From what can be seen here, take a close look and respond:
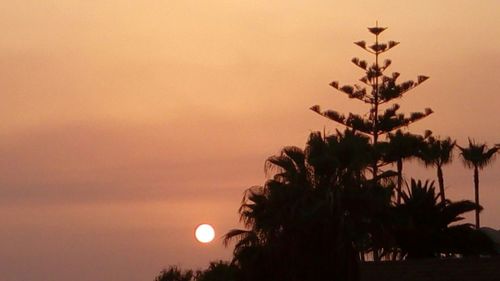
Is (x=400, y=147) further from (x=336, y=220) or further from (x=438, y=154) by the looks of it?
(x=336, y=220)

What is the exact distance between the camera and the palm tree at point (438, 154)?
58178mm

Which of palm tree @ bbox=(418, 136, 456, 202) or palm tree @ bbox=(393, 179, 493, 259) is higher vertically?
palm tree @ bbox=(418, 136, 456, 202)

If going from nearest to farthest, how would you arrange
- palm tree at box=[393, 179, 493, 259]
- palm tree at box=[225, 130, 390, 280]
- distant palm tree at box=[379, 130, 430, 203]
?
palm tree at box=[225, 130, 390, 280] < palm tree at box=[393, 179, 493, 259] < distant palm tree at box=[379, 130, 430, 203]

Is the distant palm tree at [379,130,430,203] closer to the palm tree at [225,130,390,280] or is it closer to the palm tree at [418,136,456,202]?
the palm tree at [418,136,456,202]

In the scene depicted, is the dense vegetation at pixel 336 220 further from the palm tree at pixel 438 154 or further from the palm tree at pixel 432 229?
the palm tree at pixel 438 154

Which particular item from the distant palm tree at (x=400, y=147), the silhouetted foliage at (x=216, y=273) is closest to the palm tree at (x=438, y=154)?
the distant palm tree at (x=400, y=147)

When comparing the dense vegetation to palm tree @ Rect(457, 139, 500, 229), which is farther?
palm tree @ Rect(457, 139, 500, 229)

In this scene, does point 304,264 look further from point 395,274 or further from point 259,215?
point 395,274

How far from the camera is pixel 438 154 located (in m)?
58.9

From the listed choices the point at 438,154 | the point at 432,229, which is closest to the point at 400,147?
the point at 438,154

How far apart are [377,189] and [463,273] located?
7.31 metres

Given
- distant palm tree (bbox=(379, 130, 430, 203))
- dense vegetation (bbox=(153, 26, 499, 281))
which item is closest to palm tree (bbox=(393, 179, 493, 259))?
dense vegetation (bbox=(153, 26, 499, 281))

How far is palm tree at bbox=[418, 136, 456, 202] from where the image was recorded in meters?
58.2

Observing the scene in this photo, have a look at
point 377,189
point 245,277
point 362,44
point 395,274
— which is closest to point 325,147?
point 377,189
